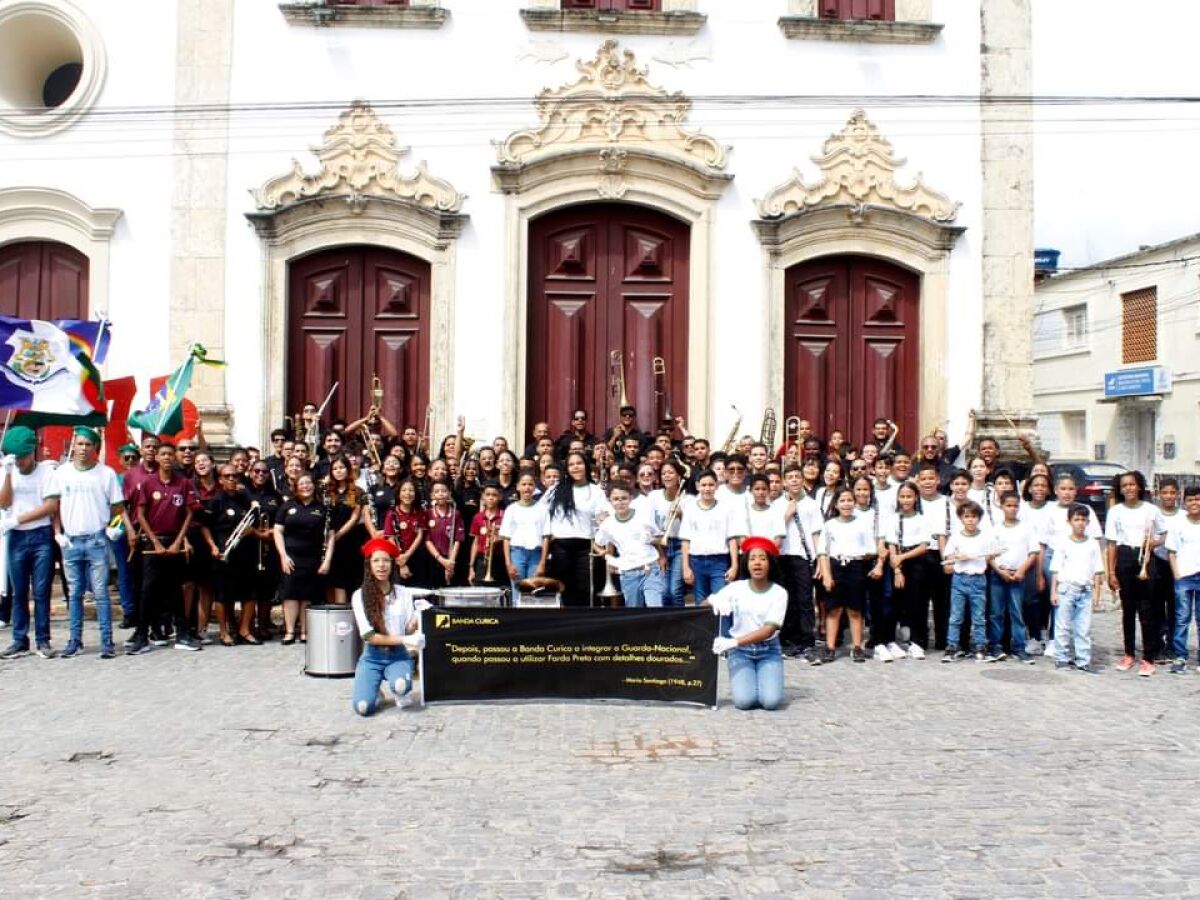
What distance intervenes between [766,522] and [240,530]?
15.7ft

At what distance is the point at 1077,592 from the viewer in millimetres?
10133

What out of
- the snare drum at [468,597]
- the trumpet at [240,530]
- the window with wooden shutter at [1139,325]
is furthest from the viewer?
the window with wooden shutter at [1139,325]

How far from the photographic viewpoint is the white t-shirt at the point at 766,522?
10.3m

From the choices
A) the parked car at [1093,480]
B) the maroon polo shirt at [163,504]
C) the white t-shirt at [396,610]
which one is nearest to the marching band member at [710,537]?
the white t-shirt at [396,610]

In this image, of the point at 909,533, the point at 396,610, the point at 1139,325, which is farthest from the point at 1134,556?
the point at 1139,325

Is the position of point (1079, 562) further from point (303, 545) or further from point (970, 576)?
point (303, 545)

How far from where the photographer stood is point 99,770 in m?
6.65

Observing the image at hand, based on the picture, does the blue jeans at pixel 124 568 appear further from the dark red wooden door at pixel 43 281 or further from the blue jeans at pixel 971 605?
the blue jeans at pixel 971 605

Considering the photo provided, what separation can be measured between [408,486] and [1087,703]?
19.2 feet

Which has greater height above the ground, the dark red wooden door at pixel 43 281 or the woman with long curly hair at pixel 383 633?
the dark red wooden door at pixel 43 281

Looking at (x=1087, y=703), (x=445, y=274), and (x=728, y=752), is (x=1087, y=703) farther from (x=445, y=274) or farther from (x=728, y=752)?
(x=445, y=274)

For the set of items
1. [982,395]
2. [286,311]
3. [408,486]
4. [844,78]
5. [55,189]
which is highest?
[844,78]

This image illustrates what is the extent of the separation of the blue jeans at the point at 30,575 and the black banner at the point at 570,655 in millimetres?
4050

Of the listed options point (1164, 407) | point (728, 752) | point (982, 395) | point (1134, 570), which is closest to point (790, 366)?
point (982, 395)
